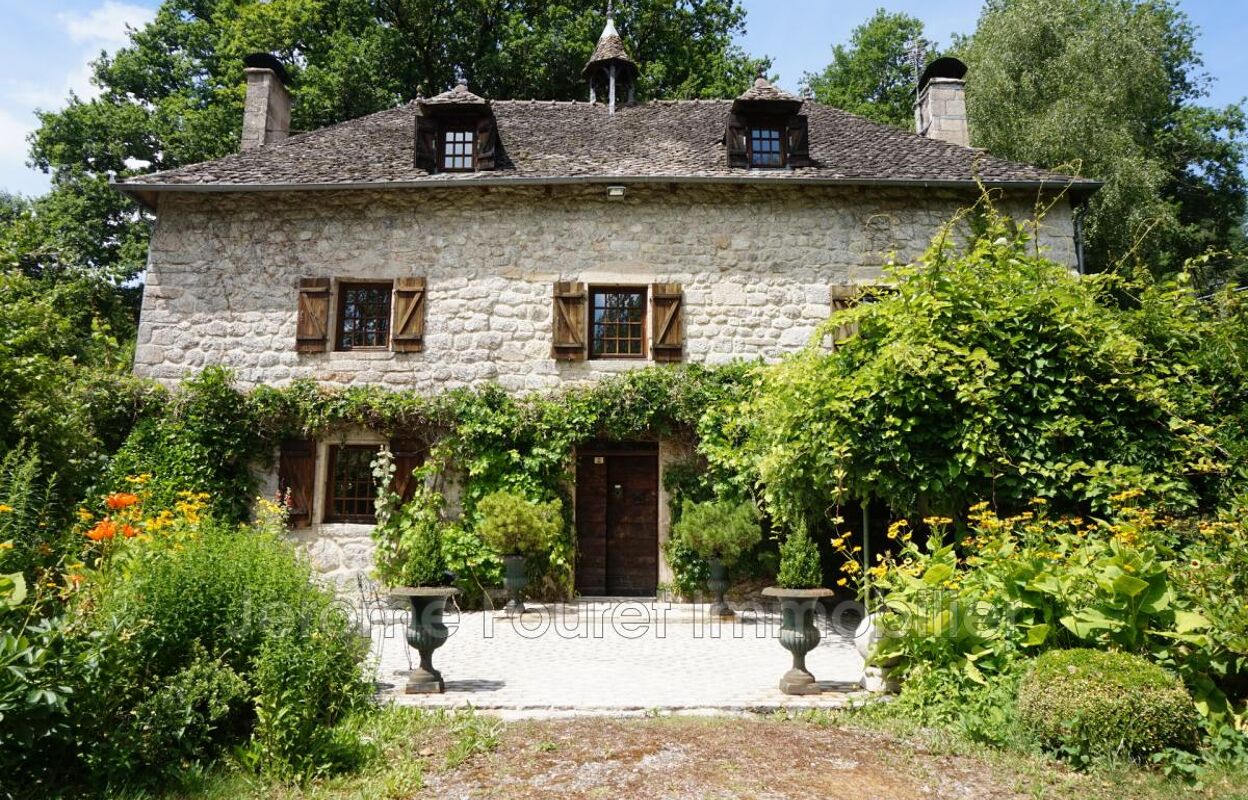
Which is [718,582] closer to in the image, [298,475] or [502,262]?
[502,262]

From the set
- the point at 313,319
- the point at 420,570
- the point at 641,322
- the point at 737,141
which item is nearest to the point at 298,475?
the point at 313,319

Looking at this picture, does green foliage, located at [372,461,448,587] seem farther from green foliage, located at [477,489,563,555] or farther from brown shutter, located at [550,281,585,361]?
brown shutter, located at [550,281,585,361]

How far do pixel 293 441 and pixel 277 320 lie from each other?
1.77 metres

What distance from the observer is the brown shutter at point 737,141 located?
10953mm

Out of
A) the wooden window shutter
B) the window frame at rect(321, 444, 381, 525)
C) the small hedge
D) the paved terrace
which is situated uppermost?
the wooden window shutter

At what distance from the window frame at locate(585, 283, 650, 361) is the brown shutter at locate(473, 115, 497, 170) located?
239 centimetres

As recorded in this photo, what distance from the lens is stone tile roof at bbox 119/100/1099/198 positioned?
10.5 meters

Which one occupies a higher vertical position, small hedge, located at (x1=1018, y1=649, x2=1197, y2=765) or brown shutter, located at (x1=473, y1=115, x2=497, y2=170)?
brown shutter, located at (x1=473, y1=115, x2=497, y2=170)

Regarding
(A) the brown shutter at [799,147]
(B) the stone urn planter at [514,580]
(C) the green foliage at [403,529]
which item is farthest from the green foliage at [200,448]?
(A) the brown shutter at [799,147]

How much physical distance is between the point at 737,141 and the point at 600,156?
6.76ft

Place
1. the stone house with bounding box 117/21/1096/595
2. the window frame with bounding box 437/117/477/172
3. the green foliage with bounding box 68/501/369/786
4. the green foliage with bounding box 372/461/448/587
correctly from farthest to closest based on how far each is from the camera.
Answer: the window frame with bounding box 437/117/477/172, the stone house with bounding box 117/21/1096/595, the green foliage with bounding box 372/461/448/587, the green foliage with bounding box 68/501/369/786

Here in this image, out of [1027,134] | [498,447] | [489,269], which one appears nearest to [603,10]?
[1027,134]

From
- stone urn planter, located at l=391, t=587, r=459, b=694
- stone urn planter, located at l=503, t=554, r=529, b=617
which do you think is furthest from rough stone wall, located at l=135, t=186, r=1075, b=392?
stone urn planter, located at l=391, t=587, r=459, b=694

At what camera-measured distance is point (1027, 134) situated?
16.6 metres
